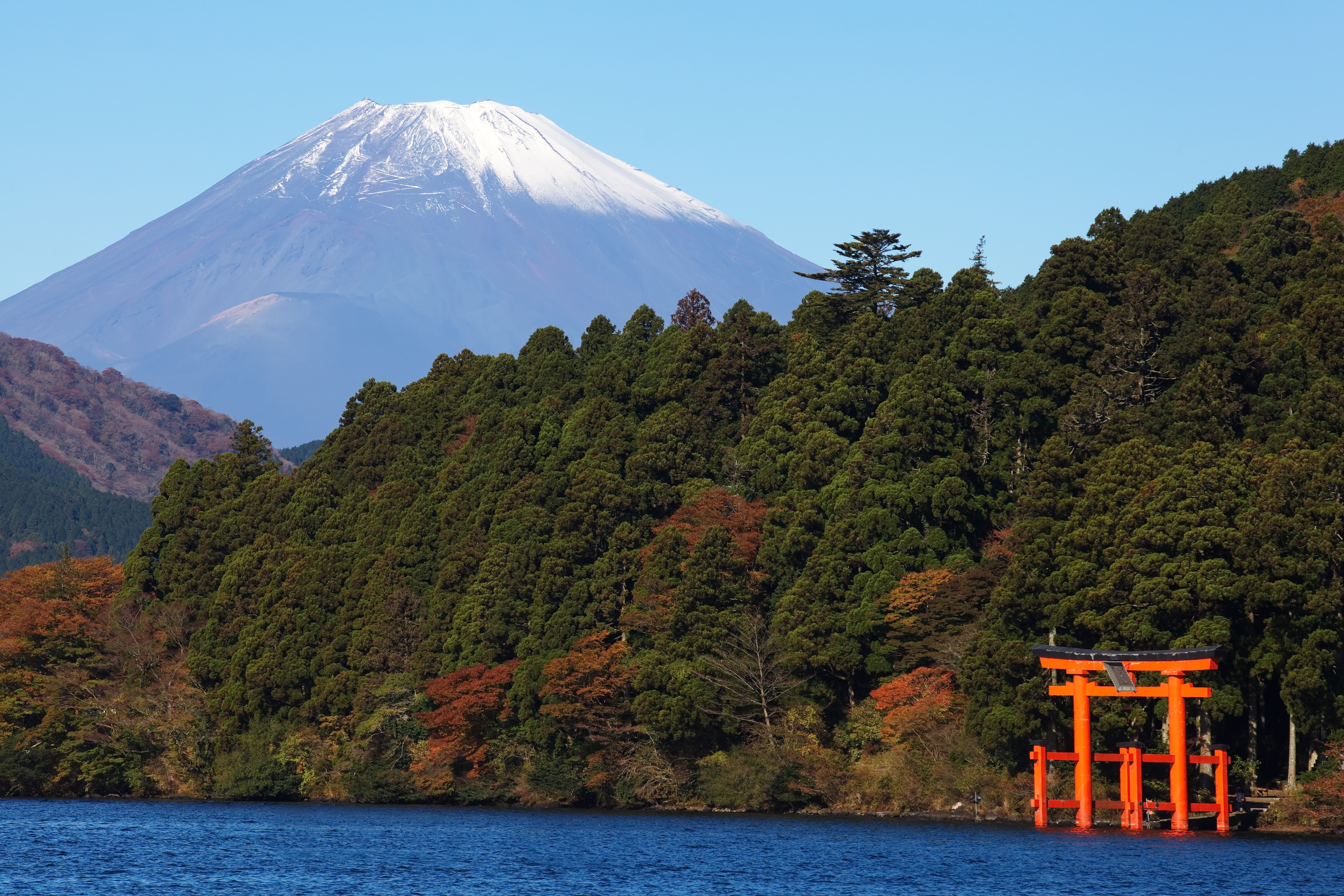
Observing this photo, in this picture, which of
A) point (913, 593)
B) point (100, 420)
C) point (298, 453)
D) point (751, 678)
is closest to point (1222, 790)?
point (913, 593)

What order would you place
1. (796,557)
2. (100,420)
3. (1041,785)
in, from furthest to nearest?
(100,420), (796,557), (1041,785)

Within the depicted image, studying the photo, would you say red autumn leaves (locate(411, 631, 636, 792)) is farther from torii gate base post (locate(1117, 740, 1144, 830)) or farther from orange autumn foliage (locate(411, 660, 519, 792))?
torii gate base post (locate(1117, 740, 1144, 830))

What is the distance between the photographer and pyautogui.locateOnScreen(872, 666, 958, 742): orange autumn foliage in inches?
1532

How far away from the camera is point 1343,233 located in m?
50.2

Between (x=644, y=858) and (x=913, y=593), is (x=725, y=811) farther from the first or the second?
(x=644, y=858)

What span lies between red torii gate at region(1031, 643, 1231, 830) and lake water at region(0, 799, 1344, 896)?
85 centimetres

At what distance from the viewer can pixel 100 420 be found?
17750cm

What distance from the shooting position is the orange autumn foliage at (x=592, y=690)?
44062 millimetres

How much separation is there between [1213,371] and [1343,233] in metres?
12.8

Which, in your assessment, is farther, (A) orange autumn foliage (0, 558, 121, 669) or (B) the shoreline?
(A) orange autumn foliage (0, 558, 121, 669)

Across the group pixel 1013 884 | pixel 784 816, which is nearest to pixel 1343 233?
pixel 784 816

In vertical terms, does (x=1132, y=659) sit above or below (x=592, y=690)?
above

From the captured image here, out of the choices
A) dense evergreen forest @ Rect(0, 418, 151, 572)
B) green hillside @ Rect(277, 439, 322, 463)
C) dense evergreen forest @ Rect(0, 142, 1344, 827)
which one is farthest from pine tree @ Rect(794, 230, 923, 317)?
green hillside @ Rect(277, 439, 322, 463)

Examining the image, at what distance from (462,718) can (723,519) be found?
9793mm
